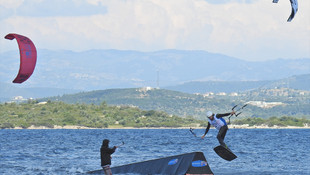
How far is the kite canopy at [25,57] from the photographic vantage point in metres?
45.0

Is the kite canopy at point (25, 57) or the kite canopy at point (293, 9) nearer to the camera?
the kite canopy at point (293, 9)

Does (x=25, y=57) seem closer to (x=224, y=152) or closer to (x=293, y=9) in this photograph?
(x=224, y=152)

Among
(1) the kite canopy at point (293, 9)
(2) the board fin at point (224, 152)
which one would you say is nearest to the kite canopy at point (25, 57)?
(2) the board fin at point (224, 152)

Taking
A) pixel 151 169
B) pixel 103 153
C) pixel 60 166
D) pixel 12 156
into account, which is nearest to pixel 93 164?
pixel 60 166

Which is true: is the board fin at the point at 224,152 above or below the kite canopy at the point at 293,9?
below

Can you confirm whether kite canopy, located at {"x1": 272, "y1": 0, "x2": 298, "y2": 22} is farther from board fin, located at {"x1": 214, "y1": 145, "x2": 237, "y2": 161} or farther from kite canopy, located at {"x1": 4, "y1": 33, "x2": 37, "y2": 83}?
kite canopy, located at {"x1": 4, "y1": 33, "x2": 37, "y2": 83}

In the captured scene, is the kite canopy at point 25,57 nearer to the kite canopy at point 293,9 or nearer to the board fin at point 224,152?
the board fin at point 224,152

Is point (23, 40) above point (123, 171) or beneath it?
above

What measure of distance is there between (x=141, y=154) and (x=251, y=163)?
648 inches

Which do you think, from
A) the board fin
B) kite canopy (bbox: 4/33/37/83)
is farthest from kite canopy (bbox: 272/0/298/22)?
kite canopy (bbox: 4/33/37/83)

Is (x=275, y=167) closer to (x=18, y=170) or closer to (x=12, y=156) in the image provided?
(x=18, y=170)

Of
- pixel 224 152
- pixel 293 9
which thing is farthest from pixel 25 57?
pixel 293 9

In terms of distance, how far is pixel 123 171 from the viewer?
44031 mm

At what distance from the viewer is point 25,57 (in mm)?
45562
